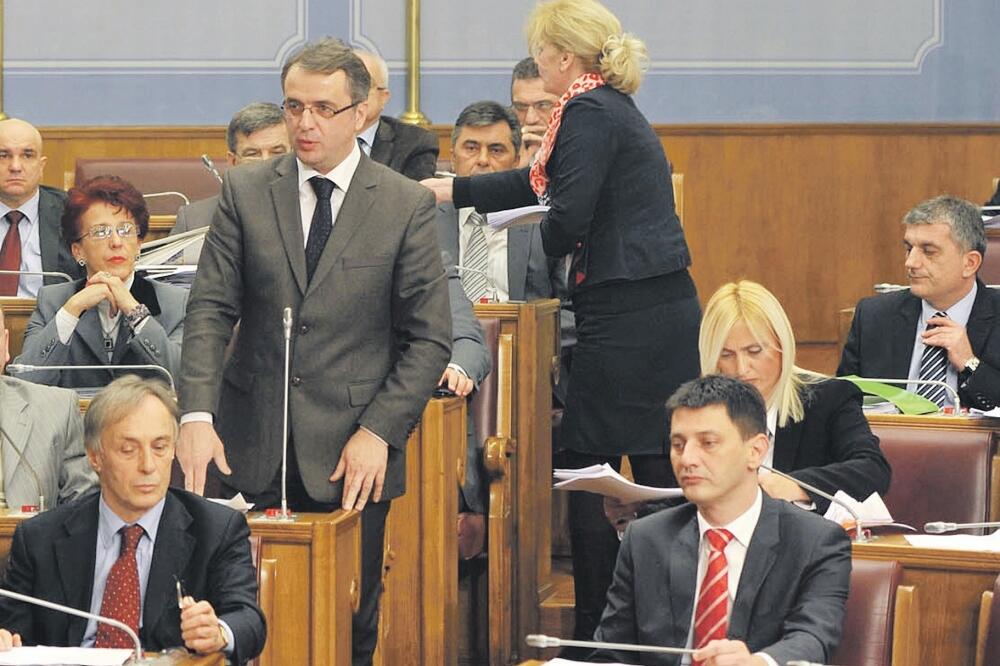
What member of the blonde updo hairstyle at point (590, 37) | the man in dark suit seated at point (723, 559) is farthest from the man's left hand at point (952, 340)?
the man in dark suit seated at point (723, 559)

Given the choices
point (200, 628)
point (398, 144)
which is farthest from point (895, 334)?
point (200, 628)

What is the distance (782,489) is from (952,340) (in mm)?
1281

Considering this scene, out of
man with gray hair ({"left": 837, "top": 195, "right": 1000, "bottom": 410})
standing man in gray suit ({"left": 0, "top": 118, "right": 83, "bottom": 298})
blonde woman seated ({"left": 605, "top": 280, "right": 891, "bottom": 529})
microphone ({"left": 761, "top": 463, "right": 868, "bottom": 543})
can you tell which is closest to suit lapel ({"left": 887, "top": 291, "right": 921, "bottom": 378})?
man with gray hair ({"left": 837, "top": 195, "right": 1000, "bottom": 410})

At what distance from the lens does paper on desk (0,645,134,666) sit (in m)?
2.07

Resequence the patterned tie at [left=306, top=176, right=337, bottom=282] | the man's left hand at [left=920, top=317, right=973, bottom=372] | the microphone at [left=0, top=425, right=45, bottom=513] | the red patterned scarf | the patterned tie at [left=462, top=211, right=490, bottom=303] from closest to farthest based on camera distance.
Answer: the patterned tie at [left=306, top=176, right=337, bottom=282] < the microphone at [left=0, top=425, right=45, bottom=513] < the red patterned scarf < the man's left hand at [left=920, top=317, right=973, bottom=372] < the patterned tie at [left=462, top=211, right=490, bottom=303]

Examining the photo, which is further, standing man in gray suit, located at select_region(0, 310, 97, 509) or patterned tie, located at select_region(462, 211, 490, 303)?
patterned tie, located at select_region(462, 211, 490, 303)

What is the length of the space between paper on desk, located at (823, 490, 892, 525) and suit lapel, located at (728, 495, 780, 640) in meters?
0.37

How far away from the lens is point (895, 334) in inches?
159

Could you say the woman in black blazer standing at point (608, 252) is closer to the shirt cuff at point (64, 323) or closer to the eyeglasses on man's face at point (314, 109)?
the eyeglasses on man's face at point (314, 109)

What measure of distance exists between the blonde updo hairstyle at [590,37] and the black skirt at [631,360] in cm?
40

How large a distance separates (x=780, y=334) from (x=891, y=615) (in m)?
0.66

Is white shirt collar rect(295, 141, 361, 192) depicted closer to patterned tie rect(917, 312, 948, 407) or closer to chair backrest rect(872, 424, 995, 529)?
chair backrest rect(872, 424, 995, 529)

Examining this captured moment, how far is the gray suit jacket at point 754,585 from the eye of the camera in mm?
2264

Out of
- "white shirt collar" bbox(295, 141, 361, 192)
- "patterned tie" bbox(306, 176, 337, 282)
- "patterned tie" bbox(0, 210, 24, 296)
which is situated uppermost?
"patterned tie" bbox(0, 210, 24, 296)
